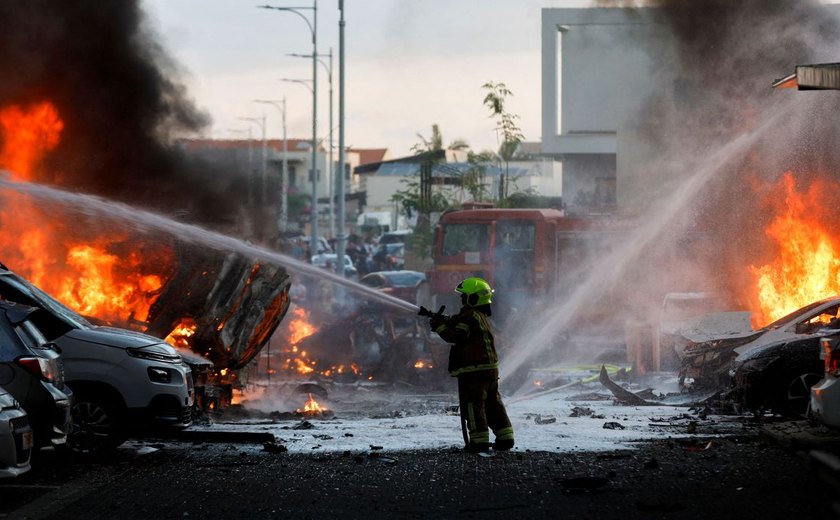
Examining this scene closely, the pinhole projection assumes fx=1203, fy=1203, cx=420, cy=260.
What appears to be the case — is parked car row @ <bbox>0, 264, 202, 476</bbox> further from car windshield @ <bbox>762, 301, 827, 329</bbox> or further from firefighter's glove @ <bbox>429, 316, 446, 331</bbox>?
car windshield @ <bbox>762, 301, 827, 329</bbox>

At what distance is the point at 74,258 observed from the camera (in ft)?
48.6

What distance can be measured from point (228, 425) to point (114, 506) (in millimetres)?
5129

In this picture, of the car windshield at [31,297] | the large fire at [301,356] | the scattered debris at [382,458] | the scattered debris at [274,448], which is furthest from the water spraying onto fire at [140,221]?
the scattered debris at [382,458]

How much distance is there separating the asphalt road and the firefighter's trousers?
235 millimetres

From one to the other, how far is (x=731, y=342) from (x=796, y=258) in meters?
7.02

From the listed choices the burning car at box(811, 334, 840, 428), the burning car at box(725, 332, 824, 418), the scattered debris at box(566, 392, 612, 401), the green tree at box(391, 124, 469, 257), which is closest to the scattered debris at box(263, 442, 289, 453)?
the burning car at box(811, 334, 840, 428)

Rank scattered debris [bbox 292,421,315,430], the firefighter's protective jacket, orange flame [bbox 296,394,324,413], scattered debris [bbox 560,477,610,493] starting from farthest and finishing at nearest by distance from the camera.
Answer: orange flame [bbox 296,394,324,413] → scattered debris [bbox 292,421,315,430] → the firefighter's protective jacket → scattered debris [bbox 560,477,610,493]

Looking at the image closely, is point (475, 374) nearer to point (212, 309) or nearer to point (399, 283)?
point (212, 309)

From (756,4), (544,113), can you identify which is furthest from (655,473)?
(544,113)

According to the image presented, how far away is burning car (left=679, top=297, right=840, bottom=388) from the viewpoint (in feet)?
46.1

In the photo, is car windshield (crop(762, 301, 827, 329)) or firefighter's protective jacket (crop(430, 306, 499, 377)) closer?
firefighter's protective jacket (crop(430, 306, 499, 377))

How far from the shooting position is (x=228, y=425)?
12914 millimetres

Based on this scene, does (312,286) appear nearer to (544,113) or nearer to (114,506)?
(114,506)

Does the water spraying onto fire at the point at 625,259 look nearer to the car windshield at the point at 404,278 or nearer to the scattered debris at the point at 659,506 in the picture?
the car windshield at the point at 404,278
